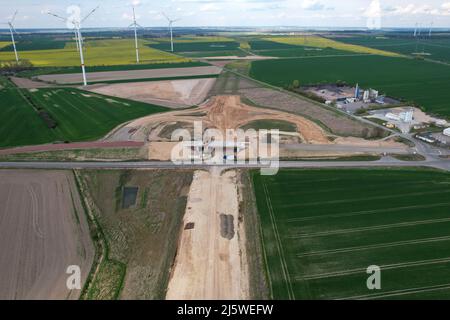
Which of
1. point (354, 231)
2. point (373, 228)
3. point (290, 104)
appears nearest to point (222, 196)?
point (354, 231)

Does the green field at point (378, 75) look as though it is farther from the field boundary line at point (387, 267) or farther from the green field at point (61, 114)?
→ the field boundary line at point (387, 267)

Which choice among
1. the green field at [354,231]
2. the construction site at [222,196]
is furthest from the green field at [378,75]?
the green field at [354,231]

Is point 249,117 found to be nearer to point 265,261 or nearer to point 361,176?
point 361,176

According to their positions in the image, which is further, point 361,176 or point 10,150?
point 10,150

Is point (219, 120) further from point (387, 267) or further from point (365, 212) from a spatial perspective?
point (387, 267)
